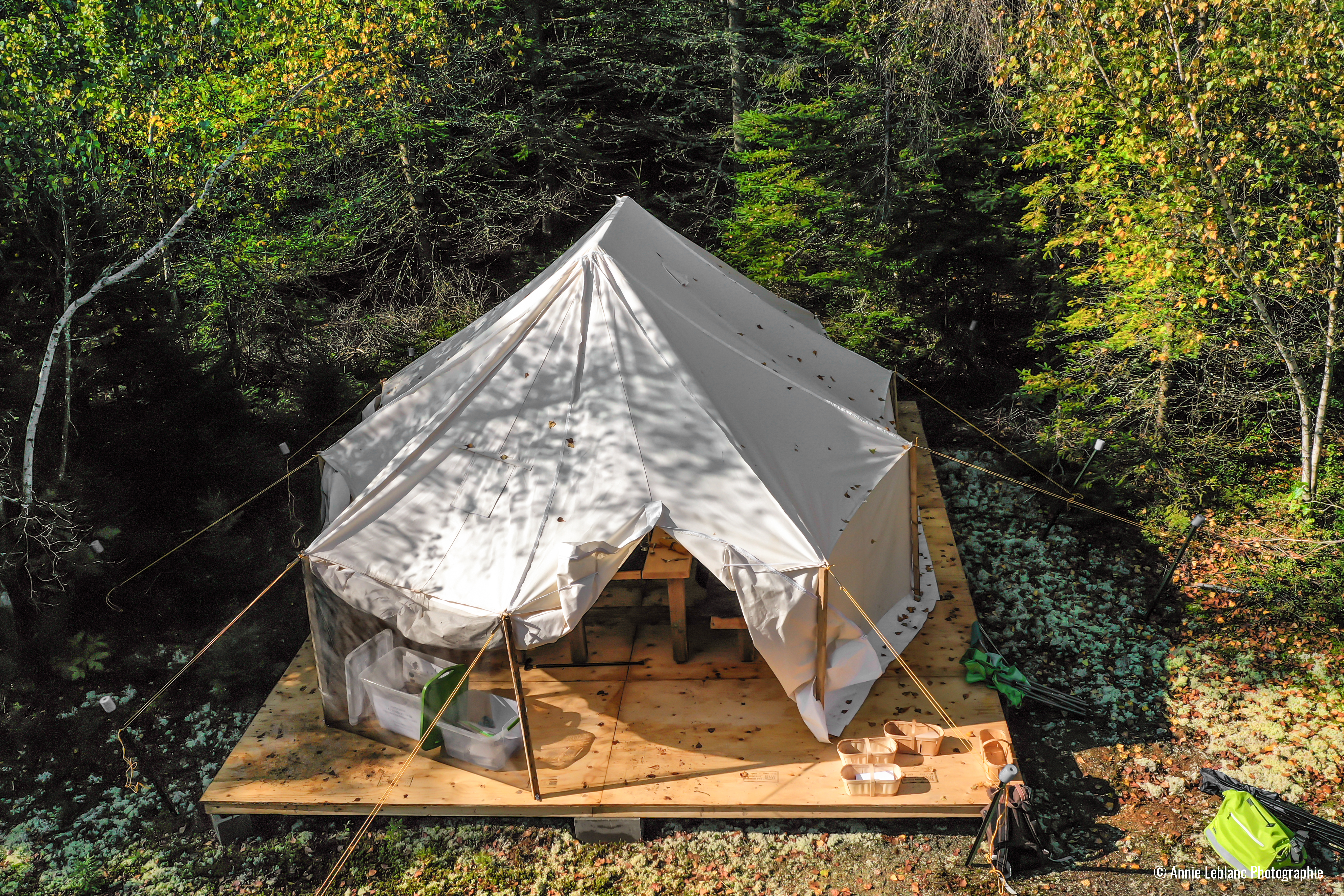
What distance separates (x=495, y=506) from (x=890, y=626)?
2.82m

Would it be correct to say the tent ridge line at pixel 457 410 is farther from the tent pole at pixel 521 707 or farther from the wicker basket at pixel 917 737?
the wicker basket at pixel 917 737

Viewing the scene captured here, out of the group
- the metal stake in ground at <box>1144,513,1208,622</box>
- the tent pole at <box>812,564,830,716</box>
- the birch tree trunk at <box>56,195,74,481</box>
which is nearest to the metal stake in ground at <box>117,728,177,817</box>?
the birch tree trunk at <box>56,195,74,481</box>

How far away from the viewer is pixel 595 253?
Result: 584cm

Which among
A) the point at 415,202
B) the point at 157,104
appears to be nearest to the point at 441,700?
the point at 157,104

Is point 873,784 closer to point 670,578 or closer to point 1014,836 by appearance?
point 1014,836

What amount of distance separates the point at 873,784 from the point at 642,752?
1.35 m

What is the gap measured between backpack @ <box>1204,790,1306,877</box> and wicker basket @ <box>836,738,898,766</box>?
1669 mm

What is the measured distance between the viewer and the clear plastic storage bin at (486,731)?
15.8 feet

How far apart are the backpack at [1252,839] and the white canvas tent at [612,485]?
1911 mm

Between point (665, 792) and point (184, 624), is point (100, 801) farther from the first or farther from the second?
point (665, 792)

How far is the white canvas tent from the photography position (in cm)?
471

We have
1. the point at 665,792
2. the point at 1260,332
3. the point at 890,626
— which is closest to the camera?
the point at 665,792

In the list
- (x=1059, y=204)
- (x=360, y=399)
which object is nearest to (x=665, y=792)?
(x=360, y=399)

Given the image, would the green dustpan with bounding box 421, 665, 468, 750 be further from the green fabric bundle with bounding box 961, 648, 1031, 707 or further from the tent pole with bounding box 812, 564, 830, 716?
the green fabric bundle with bounding box 961, 648, 1031, 707
